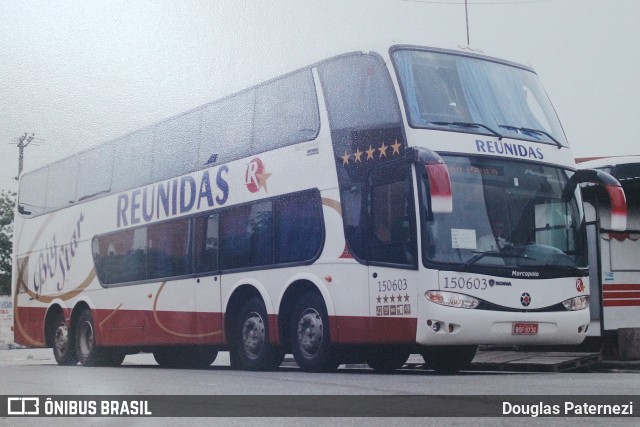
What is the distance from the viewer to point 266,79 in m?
12.0

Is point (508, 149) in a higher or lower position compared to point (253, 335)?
higher

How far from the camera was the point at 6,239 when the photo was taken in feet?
55.8

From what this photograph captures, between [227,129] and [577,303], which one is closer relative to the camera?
[577,303]

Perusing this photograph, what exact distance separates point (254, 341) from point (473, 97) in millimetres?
3673

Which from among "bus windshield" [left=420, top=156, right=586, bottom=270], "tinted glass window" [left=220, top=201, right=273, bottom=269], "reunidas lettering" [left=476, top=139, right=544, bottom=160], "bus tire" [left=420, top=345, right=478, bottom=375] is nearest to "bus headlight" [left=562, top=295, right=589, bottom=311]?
"bus windshield" [left=420, top=156, right=586, bottom=270]

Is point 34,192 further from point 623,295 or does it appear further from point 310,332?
point 623,295

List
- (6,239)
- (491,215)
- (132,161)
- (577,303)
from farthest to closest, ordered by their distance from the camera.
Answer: (6,239), (132,161), (577,303), (491,215)

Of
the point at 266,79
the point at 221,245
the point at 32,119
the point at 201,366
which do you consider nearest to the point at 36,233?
the point at 201,366

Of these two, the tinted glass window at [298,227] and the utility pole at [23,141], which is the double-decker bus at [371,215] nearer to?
the tinted glass window at [298,227]

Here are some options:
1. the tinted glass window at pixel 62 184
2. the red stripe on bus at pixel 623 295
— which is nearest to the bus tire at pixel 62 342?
the tinted glass window at pixel 62 184

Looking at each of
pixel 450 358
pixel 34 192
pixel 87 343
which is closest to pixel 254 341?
pixel 450 358

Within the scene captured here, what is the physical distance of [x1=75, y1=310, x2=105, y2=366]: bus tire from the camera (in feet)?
51.4

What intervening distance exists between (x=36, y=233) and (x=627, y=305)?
883cm

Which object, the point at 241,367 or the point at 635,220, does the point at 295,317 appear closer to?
the point at 241,367
